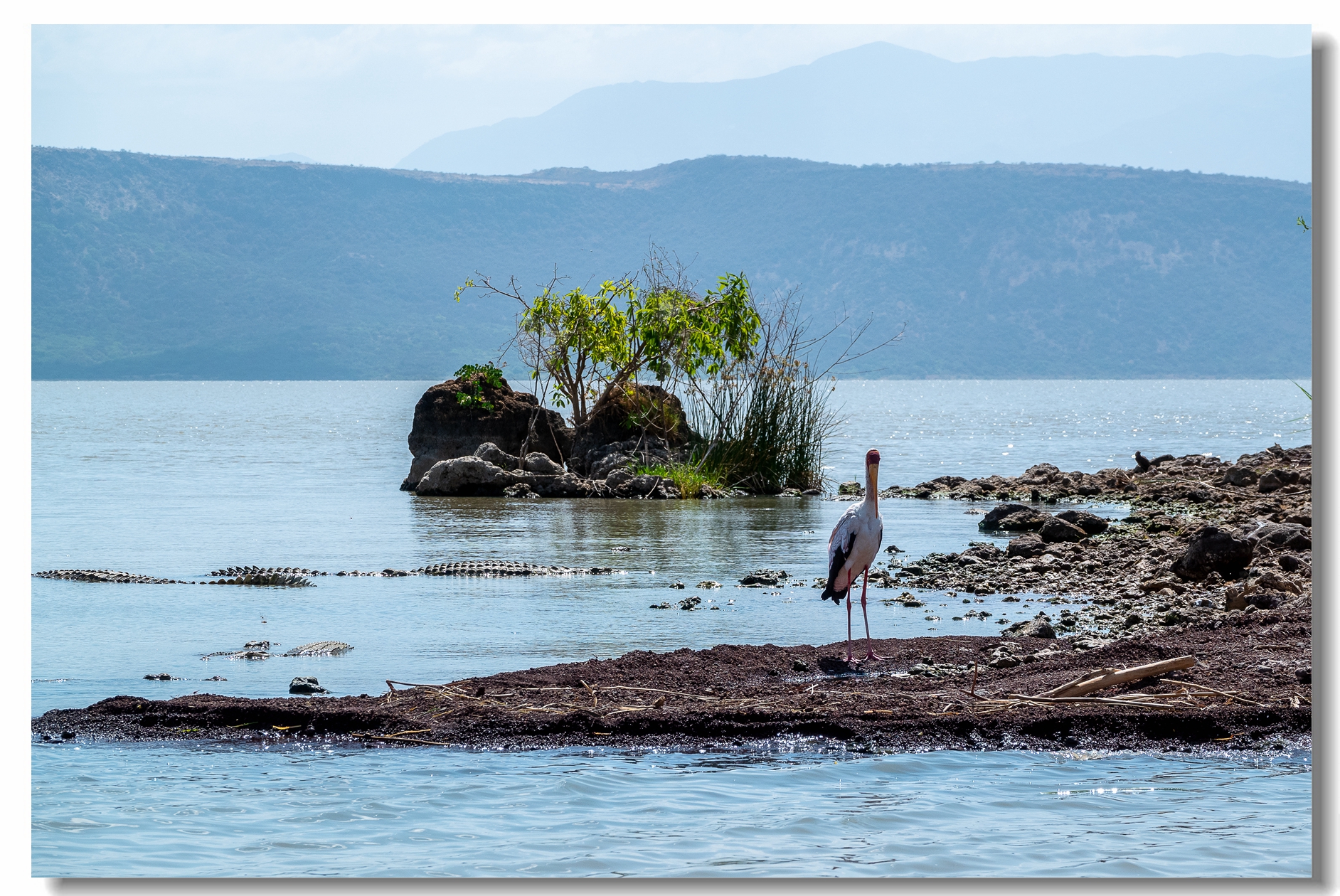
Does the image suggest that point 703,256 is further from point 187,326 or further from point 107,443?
point 107,443

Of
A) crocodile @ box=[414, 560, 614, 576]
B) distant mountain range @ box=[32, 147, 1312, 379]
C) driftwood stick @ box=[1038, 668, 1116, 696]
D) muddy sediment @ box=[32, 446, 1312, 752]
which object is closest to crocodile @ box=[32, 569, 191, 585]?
crocodile @ box=[414, 560, 614, 576]

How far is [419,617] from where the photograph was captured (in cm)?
1148

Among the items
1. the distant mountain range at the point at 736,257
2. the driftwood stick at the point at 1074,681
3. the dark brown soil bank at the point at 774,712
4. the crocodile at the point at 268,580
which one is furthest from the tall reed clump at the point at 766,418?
the distant mountain range at the point at 736,257

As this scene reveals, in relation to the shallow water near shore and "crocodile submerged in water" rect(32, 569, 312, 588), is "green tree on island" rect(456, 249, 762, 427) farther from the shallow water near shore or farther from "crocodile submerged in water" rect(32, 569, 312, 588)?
the shallow water near shore

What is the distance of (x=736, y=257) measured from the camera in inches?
5384

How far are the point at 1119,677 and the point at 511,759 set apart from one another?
3245 millimetres

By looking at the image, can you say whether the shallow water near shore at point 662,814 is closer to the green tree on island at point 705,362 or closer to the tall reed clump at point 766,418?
the tall reed clump at point 766,418

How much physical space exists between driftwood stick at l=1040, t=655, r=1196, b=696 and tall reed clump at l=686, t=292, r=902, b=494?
15.7 metres

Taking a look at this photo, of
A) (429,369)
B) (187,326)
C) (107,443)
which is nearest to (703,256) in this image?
(429,369)

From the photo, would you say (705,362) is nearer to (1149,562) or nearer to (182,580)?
(1149,562)

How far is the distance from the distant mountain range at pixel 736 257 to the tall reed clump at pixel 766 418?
67.3 metres

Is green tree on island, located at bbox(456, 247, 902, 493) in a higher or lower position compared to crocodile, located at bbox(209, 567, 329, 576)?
higher

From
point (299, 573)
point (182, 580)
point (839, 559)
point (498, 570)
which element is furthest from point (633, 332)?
point (839, 559)

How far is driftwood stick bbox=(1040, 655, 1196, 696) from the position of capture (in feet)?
24.2
